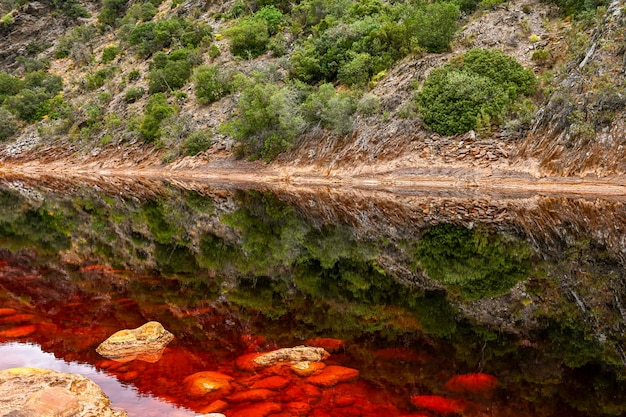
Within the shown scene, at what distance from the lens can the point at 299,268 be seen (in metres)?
13.6

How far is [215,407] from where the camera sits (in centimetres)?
660

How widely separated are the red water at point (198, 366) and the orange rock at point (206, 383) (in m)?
0.03

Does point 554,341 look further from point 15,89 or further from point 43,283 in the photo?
point 15,89

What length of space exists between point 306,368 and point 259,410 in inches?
52.2

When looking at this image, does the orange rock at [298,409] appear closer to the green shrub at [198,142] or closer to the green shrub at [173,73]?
the green shrub at [198,142]

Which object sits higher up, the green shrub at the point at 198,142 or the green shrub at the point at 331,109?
the green shrub at the point at 331,109

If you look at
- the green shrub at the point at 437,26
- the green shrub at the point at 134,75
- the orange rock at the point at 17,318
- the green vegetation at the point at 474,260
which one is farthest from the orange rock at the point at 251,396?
the green shrub at the point at 134,75

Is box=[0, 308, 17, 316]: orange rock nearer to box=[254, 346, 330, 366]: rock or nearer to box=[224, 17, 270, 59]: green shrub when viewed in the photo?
box=[254, 346, 330, 366]: rock

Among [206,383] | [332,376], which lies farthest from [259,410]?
[332,376]

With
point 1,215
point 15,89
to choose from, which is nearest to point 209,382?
point 1,215

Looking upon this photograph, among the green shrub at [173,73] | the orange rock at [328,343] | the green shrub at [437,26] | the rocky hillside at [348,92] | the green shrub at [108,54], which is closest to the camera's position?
the orange rock at [328,343]

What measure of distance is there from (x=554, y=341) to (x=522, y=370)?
3.84ft

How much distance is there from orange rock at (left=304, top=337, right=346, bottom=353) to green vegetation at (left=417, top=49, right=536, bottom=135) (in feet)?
86.8

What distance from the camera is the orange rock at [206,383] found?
23.3ft
